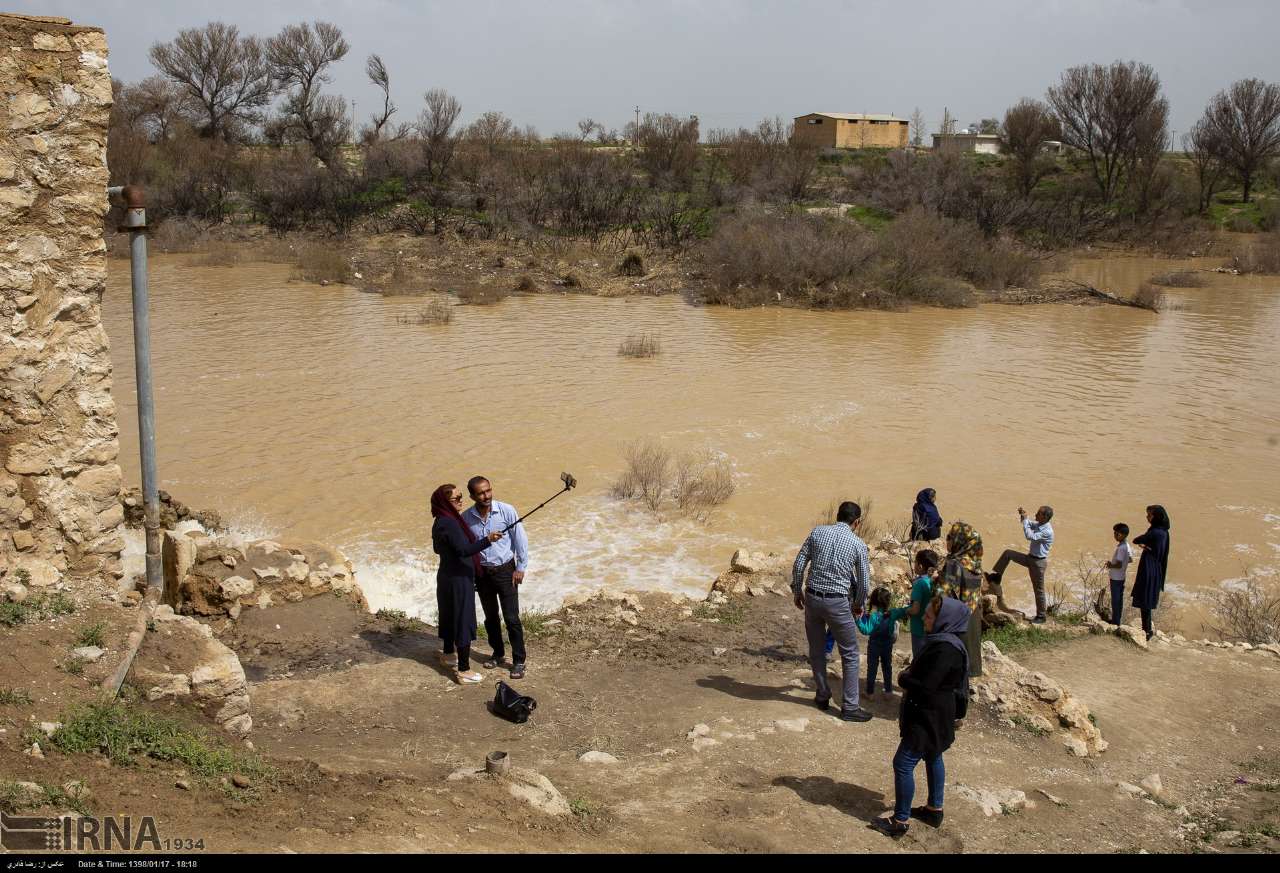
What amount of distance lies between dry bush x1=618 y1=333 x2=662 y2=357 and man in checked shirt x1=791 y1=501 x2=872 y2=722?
53.0ft

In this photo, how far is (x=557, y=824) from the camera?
4.45m

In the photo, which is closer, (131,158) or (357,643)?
(357,643)

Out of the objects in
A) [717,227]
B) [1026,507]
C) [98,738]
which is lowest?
[1026,507]

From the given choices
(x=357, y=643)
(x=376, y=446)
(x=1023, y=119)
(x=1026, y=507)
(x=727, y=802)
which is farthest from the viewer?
(x=1023, y=119)

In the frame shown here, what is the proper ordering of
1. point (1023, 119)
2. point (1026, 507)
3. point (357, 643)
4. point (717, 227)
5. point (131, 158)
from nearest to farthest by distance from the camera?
point (357, 643) → point (1026, 507) → point (717, 227) → point (131, 158) → point (1023, 119)

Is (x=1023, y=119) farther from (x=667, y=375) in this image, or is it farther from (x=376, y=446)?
(x=376, y=446)

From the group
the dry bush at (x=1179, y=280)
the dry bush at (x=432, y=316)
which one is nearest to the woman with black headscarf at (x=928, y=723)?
the dry bush at (x=432, y=316)

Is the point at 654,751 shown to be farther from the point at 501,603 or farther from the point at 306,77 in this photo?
the point at 306,77

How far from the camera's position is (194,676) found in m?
5.32

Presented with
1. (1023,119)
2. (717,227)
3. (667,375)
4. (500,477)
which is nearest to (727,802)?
(500,477)

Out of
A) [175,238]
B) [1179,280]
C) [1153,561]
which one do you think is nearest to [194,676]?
[1153,561]

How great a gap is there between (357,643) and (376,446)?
8.17 meters

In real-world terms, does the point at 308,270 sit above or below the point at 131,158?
below

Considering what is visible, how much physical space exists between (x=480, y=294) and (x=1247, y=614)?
2403 centimetres
